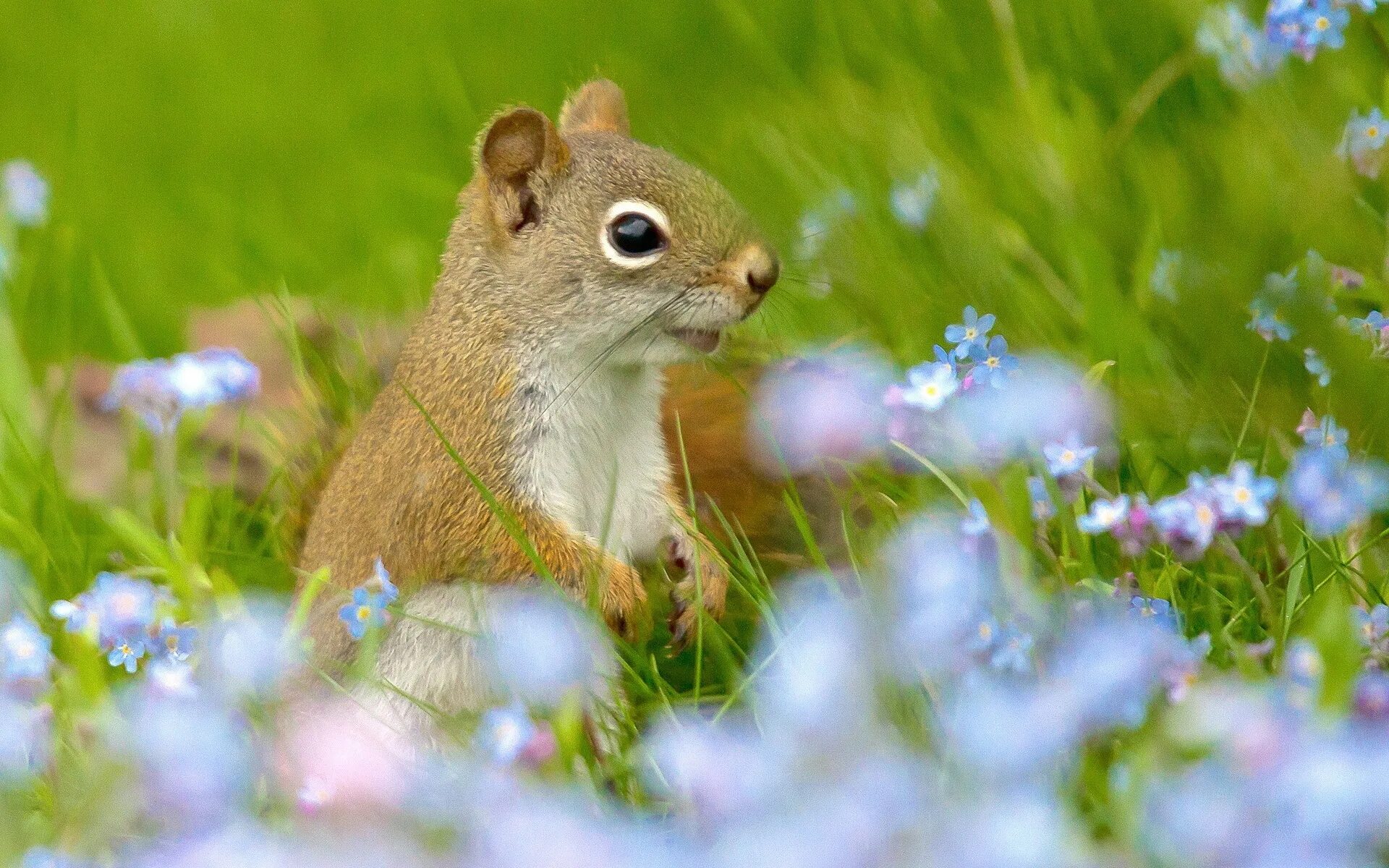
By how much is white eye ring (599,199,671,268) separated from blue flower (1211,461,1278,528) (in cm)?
108

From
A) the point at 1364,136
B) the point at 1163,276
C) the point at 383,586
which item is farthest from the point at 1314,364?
the point at 383,586

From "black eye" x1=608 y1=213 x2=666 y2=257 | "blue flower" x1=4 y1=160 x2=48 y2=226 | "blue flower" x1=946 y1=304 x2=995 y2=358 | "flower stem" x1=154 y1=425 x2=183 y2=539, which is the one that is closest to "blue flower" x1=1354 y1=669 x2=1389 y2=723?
"blue flower" x1=946 y1=304 x2=995 y2=358

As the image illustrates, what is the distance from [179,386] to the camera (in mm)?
2529

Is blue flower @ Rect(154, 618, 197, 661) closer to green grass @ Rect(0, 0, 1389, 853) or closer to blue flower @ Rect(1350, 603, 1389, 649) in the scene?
green grass @ Rect(0, 0, 1389, 853)

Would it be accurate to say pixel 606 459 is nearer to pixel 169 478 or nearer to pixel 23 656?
pixel 169 478

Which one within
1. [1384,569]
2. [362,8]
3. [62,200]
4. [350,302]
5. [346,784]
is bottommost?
[346,784]

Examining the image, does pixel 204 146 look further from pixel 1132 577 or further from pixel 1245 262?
pixel 1245 262

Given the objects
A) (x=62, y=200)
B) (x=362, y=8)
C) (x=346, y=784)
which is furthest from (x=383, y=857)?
(x=362, y=8)

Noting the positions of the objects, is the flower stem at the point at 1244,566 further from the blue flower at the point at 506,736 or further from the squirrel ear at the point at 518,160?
the squirrel ear at the point at 518,160

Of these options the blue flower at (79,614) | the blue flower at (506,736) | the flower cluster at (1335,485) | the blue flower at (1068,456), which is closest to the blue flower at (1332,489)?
the flower cluster at (1335,485)

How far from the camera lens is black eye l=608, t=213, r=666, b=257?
2619 mm

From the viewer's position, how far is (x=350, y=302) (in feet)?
14.7

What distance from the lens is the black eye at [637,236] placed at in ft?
8.59

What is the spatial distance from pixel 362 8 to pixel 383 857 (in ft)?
19.6
